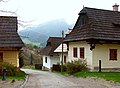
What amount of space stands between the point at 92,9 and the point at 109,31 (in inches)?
152

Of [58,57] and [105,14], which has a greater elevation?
[105,14]

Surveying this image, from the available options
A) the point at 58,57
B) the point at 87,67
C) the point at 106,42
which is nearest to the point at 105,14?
the point at 106,42

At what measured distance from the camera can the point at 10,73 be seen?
24.8 m

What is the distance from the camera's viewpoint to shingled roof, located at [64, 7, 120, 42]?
27875mm

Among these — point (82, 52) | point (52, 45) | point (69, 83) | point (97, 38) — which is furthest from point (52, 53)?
point (69, 83)

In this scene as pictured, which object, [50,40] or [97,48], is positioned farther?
[50,40]

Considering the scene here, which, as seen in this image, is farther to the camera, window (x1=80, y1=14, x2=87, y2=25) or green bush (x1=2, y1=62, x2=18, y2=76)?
window (x1=80, y1=14, x2=87, y2=25)

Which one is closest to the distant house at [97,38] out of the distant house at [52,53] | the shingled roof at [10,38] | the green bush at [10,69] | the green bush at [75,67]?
the green bush at [75,67]

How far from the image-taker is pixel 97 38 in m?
27.1

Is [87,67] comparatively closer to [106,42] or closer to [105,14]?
[106,42]

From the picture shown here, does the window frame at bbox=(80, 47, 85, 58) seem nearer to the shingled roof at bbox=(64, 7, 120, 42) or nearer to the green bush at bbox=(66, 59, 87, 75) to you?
the shingled roof at bbox=(64, 7, 120, 42)

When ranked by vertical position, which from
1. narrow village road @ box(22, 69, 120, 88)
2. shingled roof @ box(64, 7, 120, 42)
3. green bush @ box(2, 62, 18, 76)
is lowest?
narrow village road @ box(22, 69, 120, 88)

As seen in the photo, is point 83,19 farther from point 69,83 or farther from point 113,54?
point 69,83

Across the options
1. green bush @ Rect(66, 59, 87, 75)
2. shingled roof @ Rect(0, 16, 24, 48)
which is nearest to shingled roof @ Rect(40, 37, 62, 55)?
shingled roof @ Rect(0, 16, 24, 48)
